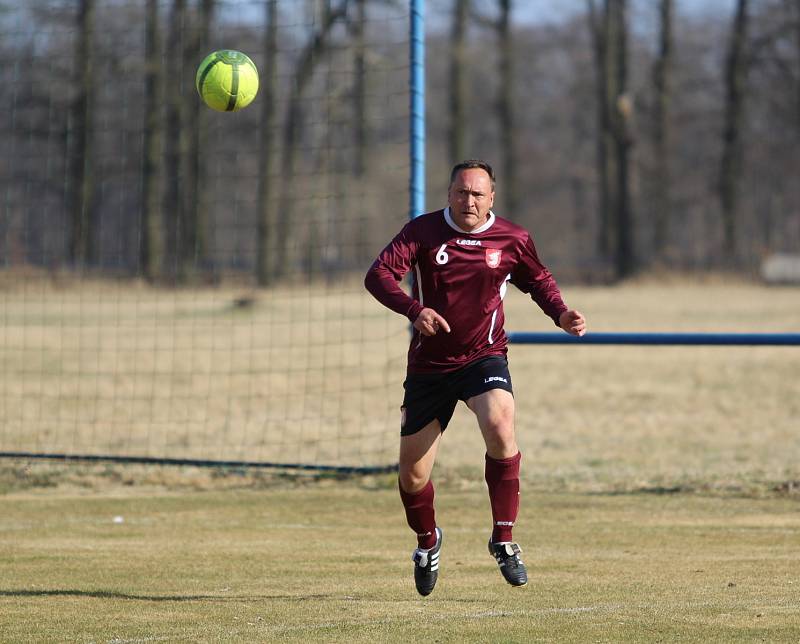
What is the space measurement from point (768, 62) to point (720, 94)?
294 inches

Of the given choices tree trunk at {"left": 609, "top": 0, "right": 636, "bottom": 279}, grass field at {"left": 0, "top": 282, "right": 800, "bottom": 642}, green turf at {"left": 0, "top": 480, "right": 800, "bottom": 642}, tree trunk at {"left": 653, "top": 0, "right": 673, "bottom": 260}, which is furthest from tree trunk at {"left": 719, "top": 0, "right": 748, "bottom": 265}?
green turf at {"left": 0, "top": 480, "right": 800, "bottom": 642}

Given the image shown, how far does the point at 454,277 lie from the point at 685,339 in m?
4.21

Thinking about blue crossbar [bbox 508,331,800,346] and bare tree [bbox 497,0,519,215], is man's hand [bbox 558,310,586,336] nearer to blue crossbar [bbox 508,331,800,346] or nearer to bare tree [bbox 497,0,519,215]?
blue crossbar [bbox 508,331,800,346]

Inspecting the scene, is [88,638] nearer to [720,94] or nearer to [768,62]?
[768,62]

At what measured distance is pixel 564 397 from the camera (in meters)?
18.3

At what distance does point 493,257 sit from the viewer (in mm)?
6918

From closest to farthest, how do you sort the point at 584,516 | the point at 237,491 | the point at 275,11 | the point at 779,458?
the point at 584,516 < the point at 237,491 < the point at 779,458 < the point at 275,11

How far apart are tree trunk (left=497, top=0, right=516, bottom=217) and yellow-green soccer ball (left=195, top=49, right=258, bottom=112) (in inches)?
1711

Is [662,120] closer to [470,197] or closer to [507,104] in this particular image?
[507,104]

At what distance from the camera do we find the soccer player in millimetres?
6801

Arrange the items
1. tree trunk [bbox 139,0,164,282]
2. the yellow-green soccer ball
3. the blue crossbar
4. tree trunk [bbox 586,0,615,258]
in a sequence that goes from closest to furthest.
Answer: the yellow-green soccer ball
the blue crossbar
tree trunk [bbox 139,0,164,282]
tree trunk [bbox 586,0,615,258]

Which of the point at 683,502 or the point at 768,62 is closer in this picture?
the point at 683,502

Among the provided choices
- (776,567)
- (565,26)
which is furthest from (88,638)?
(565,26)

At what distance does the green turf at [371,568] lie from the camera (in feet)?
20.2
